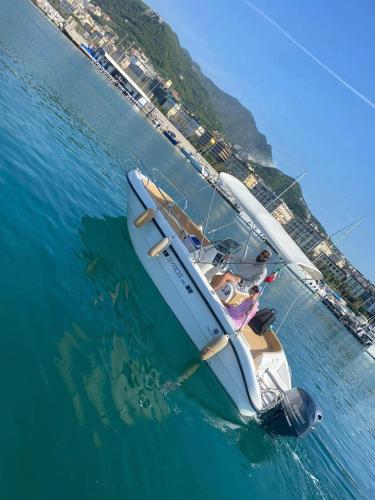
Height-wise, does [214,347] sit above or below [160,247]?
below

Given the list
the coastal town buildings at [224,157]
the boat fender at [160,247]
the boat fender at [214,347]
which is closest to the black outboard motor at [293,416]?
the boat fender at [214,347]

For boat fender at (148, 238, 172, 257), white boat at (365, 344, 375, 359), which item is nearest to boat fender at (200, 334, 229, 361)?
boat fender at (148, 238, 172, 257)

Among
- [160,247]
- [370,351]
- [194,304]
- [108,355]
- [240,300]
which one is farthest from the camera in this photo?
[370,351]

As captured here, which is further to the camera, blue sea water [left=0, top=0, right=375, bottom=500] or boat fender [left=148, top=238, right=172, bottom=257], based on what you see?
boat fender [left=148, top=238, right=172, bottom=257]

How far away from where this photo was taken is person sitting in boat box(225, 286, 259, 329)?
1341cm

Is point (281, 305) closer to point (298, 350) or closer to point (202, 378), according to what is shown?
point (298, 350)

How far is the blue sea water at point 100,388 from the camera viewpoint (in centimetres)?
722

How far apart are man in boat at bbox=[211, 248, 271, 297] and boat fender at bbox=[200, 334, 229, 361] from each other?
2.27 metres

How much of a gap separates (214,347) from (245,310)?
1.69m

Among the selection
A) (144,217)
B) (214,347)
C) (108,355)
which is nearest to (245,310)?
(214,347)

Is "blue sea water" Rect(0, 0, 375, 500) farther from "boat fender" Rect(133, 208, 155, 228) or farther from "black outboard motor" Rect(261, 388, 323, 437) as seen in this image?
"boat fender" Rect(133, 208, 155, 228)

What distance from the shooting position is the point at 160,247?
15.0 metres

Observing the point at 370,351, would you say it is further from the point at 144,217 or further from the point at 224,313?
the point at 224,313

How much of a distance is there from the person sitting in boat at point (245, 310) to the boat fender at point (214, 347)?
3.10 ft
